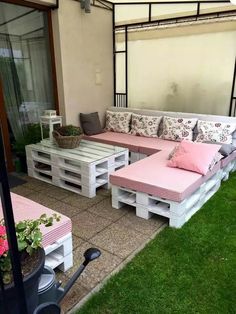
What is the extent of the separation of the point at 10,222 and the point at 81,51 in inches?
155

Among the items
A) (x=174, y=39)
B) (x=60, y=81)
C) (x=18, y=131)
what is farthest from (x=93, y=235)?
(x=174, y=39)

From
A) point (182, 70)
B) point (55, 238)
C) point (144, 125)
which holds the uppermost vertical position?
point (182, 70)

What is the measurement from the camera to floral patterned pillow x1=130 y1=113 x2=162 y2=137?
4.20 meters

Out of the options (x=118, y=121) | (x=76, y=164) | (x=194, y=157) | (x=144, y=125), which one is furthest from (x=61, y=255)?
(x=118, y=121)

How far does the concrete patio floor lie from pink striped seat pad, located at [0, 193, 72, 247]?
324mm

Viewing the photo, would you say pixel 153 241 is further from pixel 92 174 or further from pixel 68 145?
pixel 68 145

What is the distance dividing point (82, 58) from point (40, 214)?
3079 millimetres

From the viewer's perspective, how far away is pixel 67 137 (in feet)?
10.9

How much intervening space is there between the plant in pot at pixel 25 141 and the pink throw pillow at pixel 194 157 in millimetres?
2044

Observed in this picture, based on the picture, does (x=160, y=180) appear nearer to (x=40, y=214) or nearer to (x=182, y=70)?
(x=40, y=214)

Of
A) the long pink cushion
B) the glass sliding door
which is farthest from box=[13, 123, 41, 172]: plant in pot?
the long pink cushion

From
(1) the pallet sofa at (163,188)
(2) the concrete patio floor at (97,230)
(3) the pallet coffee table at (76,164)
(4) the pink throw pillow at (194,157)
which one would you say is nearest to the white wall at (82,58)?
(3) the pallet coffee table at (76,164)

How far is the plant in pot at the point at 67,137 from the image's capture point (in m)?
3.36

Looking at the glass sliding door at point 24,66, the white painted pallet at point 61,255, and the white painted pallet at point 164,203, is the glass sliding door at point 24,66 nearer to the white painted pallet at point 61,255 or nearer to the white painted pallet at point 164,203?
the white painted pallet at point 164,203
